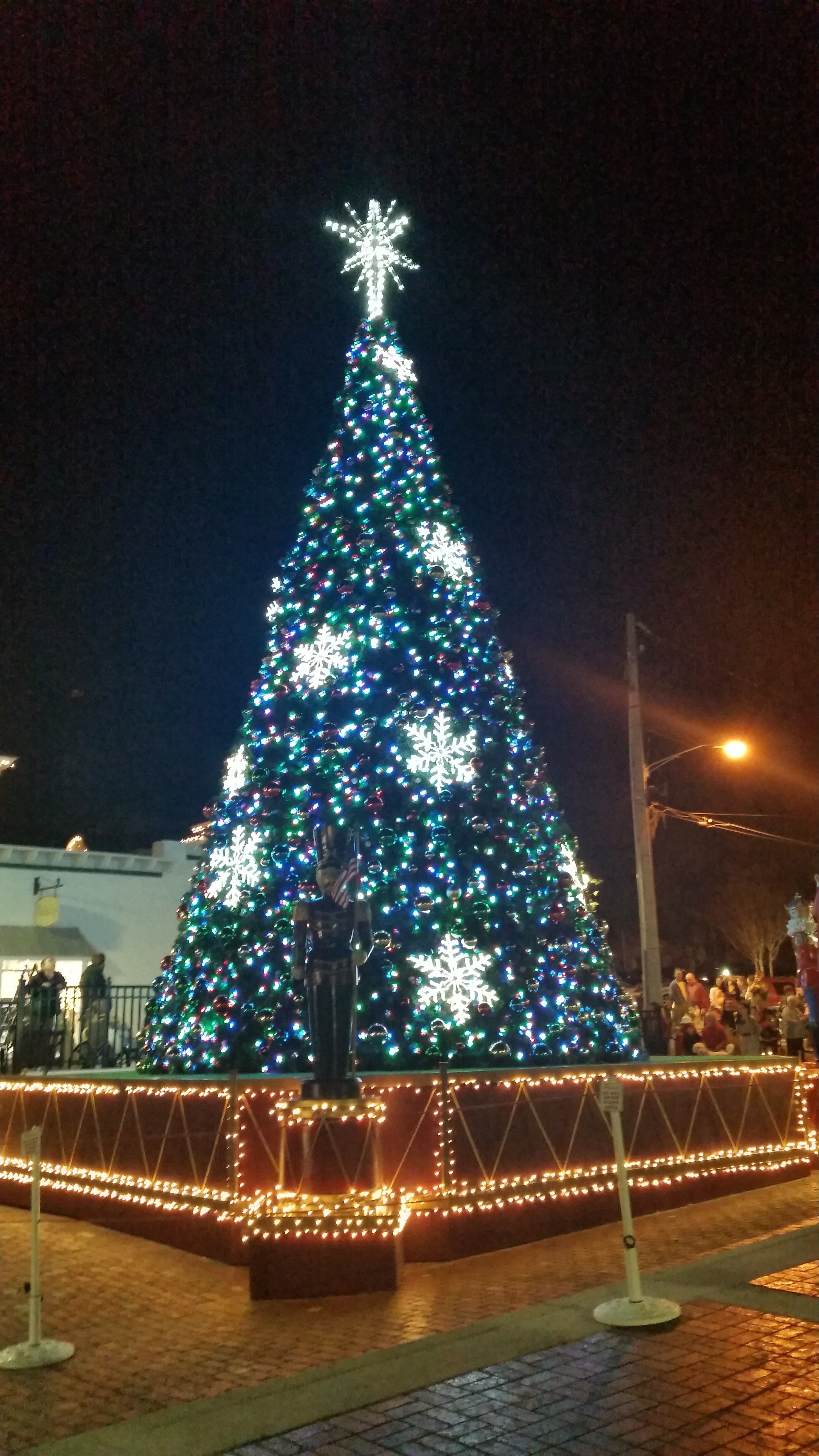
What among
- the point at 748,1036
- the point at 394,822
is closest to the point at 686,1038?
the point at 748,1036

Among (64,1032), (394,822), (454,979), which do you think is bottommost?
(64,1032)

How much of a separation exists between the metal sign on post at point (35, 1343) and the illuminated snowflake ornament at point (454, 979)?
3919 mm

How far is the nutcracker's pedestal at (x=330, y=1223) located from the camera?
22.5 feet

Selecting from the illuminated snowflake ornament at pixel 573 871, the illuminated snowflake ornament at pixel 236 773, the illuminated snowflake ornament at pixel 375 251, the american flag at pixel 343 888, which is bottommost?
the american flag at pixel 343 888

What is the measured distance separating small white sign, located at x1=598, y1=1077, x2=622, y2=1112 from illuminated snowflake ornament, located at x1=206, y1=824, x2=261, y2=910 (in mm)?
4601

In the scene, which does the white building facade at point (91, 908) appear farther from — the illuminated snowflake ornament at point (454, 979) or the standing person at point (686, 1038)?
the illuminated snowflake ornament at point (454, 979)

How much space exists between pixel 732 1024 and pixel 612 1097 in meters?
14.5

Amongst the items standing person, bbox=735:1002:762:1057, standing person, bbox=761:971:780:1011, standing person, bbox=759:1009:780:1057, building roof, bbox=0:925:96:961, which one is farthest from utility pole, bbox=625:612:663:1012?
building roof, bbox=0:925:96:961

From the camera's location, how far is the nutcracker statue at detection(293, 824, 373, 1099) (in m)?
7.54

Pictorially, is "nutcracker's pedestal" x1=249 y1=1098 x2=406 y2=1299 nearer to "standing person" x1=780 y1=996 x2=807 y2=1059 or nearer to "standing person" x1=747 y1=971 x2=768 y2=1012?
"standing person" x1=780 y1=996 x2=807 y2=1059

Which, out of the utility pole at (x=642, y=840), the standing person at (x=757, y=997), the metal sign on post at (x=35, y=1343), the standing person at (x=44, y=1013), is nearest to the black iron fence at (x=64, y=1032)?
the standing person at (x=44, y=1013)

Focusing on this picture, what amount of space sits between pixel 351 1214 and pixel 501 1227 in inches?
70.1

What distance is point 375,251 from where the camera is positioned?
12.6m

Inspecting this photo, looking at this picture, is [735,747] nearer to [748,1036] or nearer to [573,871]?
[748,1036]
